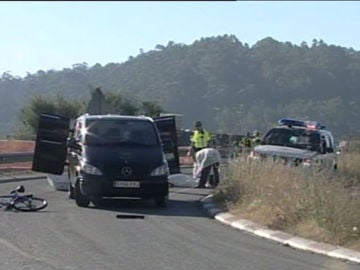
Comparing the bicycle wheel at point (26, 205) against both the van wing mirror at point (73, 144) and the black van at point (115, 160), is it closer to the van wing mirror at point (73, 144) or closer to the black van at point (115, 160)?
the black van at point (115, 160)

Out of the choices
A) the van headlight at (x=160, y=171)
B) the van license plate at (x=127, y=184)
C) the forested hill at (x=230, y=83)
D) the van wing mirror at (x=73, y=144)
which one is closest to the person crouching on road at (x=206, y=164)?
the van wing mirror at (x=73, y=144)

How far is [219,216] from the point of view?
1658 centimetres

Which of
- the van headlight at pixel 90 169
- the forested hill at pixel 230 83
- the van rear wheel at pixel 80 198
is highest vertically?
the forested hill at pixel 230 83

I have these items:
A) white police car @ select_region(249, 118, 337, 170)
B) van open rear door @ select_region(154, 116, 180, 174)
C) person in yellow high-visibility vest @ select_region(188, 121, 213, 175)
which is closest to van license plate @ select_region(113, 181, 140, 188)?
van open rear door @ select_region(154, 116, 180, 174)

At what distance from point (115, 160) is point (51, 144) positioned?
4101 millimetres

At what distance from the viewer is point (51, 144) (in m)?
21.8

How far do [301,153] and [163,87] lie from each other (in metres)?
47.5

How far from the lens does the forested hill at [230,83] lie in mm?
48094

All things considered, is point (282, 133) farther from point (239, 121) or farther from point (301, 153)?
point (239, 121)

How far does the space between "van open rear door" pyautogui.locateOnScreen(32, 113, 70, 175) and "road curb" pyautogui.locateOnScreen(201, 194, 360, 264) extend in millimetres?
5170

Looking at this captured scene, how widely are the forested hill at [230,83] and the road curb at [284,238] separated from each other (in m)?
21.9

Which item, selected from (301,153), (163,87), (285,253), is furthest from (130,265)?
(163,87)

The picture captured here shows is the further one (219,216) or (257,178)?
(257,178)

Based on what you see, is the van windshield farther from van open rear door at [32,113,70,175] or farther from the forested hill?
the forested hill
